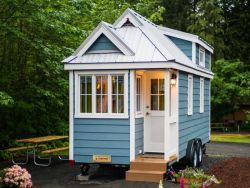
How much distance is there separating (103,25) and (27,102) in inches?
238

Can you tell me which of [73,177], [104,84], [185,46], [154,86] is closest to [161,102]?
[154,86]

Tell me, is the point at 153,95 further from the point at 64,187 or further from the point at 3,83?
the point at 3,83

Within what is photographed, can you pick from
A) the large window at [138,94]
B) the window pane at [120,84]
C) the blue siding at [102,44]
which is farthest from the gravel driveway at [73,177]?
the blue siding at [102,44]

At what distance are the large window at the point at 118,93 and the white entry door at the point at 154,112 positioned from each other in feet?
4.32

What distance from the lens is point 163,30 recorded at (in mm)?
15180

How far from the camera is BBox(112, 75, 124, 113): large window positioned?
11969 mm

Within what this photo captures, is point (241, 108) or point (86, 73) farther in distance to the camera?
point (241, 108)

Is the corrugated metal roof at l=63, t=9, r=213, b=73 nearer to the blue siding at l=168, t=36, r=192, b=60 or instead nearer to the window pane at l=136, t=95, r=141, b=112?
the window pane at l=136, t=95, r=141, b=112

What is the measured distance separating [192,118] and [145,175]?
13.1 ft

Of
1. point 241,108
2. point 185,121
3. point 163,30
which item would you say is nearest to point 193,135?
point 185,121

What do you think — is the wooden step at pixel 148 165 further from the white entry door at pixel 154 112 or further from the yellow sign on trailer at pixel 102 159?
the white entry door at pixel 154 112

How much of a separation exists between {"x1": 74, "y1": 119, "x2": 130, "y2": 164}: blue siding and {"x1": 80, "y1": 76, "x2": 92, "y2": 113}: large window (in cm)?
32

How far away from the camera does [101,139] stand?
1195 centimetres

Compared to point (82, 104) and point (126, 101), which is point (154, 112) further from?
point (82, 104)
